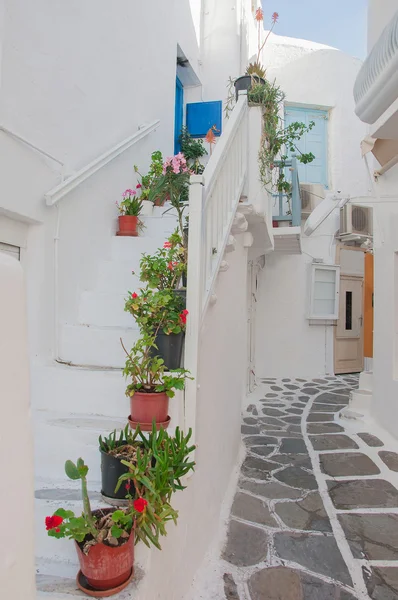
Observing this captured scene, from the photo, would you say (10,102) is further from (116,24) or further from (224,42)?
(224,42)

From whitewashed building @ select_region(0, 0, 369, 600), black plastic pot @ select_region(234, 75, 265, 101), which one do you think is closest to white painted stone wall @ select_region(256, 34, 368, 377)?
whitewashed building @ select_region(0, 0, 369, 600)

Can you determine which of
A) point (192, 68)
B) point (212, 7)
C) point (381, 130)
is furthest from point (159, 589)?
point (212, 7)

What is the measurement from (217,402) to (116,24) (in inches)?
152

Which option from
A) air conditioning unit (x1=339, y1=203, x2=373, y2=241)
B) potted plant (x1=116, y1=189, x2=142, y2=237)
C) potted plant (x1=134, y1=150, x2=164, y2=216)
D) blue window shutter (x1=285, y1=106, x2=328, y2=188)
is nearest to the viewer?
potted plant (x1=116, y1=189, x2=142, y2=237)

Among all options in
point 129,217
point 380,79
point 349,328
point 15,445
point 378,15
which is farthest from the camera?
point 349,328

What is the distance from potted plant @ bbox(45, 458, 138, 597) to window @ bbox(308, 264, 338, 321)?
8371mm

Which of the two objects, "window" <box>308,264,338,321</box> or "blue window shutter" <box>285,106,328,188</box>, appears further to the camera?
"blue window shutter" <box>285,106,328,188</box>

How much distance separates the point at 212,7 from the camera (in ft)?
25.8

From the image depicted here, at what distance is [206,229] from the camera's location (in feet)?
7.89

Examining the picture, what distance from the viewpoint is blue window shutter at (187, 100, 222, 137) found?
6.97 m

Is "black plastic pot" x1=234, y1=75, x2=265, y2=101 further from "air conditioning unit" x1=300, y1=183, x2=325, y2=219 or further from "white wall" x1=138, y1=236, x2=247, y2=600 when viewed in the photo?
"air conditioning unit" x1=300, y1=183, x2=325, y2=219

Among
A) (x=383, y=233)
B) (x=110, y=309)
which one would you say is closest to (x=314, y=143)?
(x=383, y=233)

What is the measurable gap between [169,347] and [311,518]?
7.10 ft

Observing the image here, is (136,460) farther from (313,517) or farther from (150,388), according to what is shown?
(313,517)
